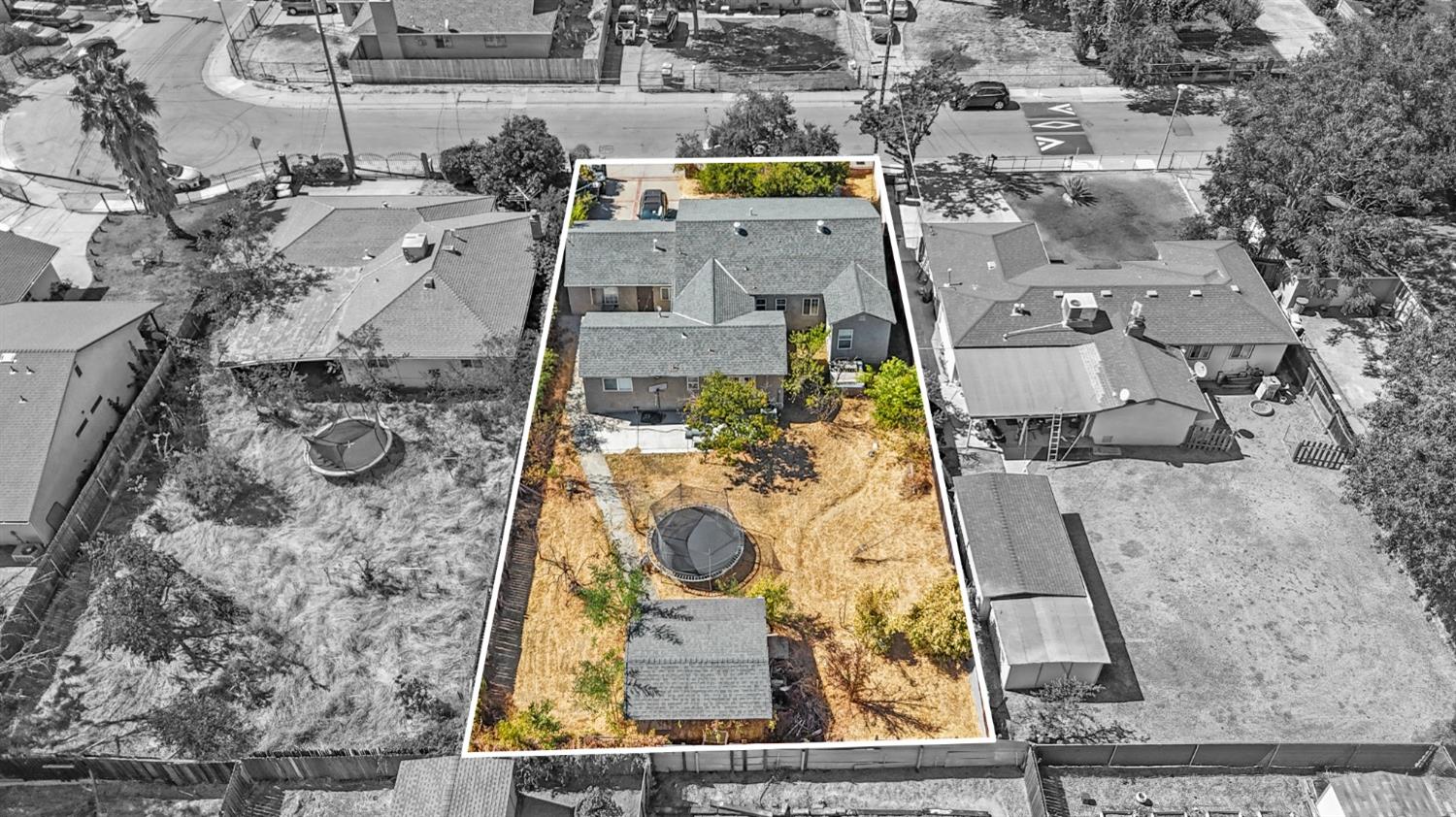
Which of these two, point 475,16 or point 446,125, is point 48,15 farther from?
point 446,125

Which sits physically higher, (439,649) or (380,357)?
(380,357)

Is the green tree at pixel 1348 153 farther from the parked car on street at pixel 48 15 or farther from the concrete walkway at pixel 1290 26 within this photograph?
the parked car on street at pixel 48 15

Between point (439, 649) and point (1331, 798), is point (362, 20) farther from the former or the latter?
point (1331, 798)

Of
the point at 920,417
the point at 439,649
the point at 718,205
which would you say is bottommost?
the point at 439,649

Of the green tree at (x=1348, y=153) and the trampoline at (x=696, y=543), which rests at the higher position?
the green tree at (x=1348, y=153)

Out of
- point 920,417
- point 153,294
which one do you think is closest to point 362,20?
point 153,294

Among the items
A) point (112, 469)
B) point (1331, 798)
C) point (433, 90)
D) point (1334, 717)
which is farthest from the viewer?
point (433, 90)

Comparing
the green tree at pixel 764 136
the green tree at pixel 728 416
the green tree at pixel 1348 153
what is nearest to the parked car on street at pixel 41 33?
the green tree at pixel 764 136

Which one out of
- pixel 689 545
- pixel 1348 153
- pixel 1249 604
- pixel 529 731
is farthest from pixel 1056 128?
pixel 529 731
